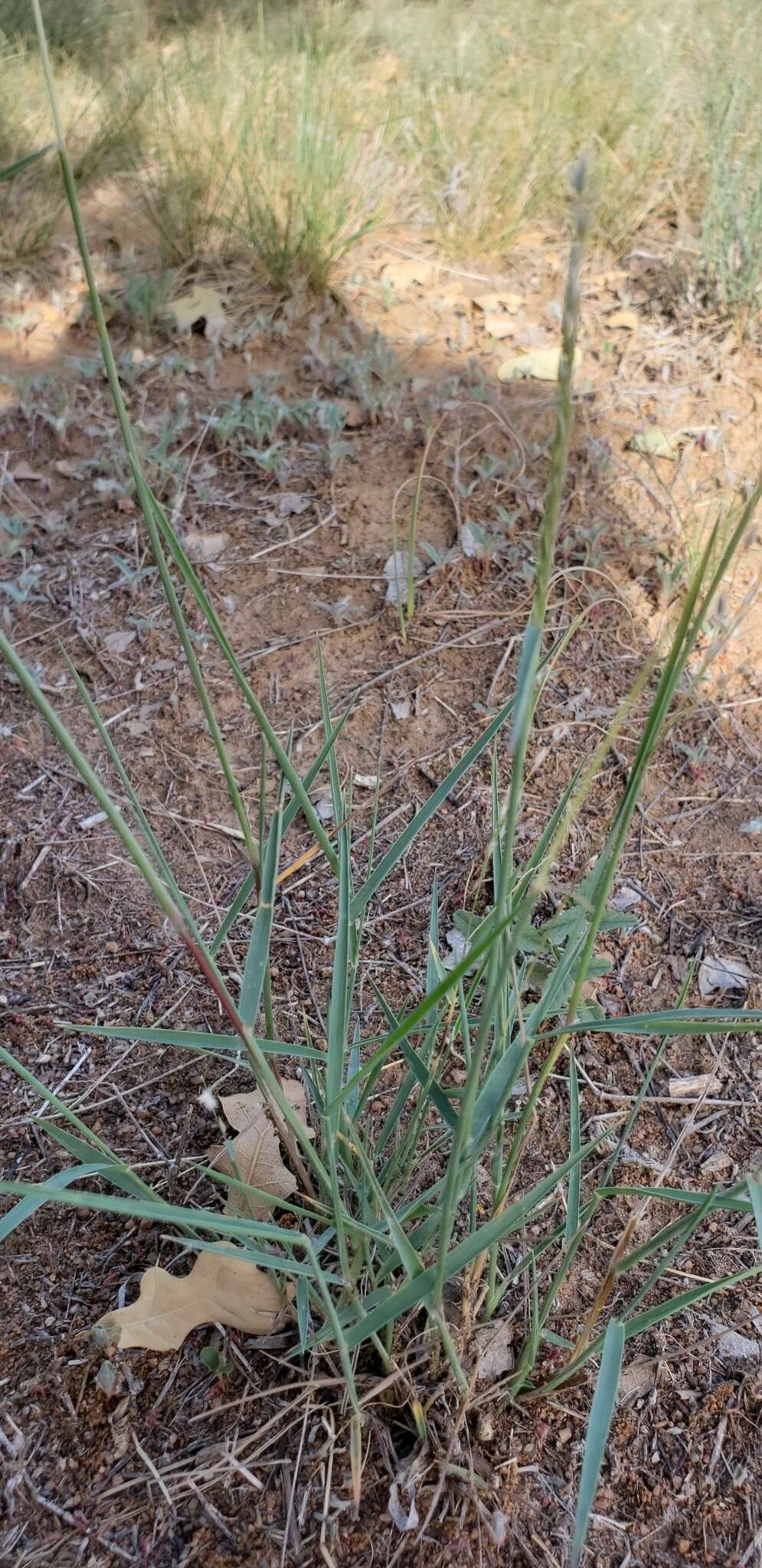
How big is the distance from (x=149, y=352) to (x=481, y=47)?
1.87 metres

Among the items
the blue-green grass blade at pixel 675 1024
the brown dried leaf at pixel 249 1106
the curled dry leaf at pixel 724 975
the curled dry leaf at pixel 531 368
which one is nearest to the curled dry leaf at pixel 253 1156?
the brown dried leaf at pixel 249 1106

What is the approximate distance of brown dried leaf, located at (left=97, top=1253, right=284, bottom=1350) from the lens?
1.07 m

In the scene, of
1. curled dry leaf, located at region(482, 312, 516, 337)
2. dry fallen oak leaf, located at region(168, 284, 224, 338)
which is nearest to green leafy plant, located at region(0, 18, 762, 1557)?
curled dry leaf, located at region(482, 312, 516, 337)

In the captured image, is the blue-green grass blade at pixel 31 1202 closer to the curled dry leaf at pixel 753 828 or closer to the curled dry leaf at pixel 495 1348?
the curled dry leaf at pixel 495 1348

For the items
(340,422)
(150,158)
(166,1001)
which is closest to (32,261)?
Answer: (150,158)

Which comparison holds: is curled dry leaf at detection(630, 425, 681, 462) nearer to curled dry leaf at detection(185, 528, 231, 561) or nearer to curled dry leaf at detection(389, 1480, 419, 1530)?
curled dry leaf at detection(185, 528, 231, 561)

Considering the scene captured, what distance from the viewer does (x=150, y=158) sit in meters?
3.42

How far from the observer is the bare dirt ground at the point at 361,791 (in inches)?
40.8

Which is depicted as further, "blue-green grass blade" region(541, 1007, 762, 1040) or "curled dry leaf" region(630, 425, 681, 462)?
"curled dry leaf" region(630, 425, 681, 462)

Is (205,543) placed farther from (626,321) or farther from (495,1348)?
(495,1348)

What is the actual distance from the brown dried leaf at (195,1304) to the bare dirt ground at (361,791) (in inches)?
2.0

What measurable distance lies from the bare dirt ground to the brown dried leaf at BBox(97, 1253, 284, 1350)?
0.05 metres

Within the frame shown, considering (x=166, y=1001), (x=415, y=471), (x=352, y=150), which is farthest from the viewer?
(x=352, y=150)

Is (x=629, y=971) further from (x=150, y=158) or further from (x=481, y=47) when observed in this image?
(x=481, y=47)
